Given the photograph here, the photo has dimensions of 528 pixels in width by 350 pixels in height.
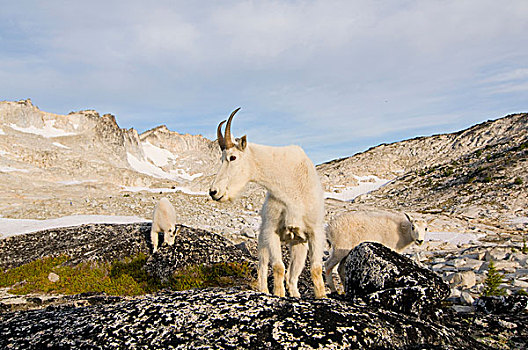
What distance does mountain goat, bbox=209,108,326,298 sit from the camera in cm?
604

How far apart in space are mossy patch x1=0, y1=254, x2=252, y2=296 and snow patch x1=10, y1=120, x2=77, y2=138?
94.5 meters

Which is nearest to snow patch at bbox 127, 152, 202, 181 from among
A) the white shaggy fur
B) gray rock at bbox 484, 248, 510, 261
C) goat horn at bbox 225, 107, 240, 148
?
the white shaggy fur

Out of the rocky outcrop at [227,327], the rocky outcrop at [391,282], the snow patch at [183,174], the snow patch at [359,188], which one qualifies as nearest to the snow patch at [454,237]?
the rocky outcrop at [391,282]

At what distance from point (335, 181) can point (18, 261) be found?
181ft

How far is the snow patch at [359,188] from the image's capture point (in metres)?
57.8

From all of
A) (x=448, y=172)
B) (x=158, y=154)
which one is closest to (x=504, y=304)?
(x=448, y=172)

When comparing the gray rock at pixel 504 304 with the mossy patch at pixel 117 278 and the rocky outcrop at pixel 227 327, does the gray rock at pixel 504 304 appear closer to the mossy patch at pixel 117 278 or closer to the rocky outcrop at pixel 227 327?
the rocky outcrop at pixel 227 327

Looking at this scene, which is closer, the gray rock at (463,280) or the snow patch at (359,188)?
the gray rock at (463,280)

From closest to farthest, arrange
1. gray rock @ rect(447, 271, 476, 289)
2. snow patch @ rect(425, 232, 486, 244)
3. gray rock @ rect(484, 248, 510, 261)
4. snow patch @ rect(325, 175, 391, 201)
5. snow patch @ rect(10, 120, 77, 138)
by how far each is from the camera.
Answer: gray rock @ rect(447, 271, 476, 289), gray rock @ rect(484, 248, 510, 261), snow patch @ rect(425, 232, 486, 244), snow patch @ rect(325, 175, 391, 201), snow patch @ rect(10, 120, 77, 138)

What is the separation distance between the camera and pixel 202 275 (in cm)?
1031

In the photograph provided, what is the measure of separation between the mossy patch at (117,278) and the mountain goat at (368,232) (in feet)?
8.79

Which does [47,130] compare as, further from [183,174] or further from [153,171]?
[183,174]

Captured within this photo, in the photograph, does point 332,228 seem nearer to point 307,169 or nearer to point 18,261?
point 307,169

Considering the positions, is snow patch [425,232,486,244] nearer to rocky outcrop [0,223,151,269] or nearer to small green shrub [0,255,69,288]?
rocky outcrop [0,223,151,269]
